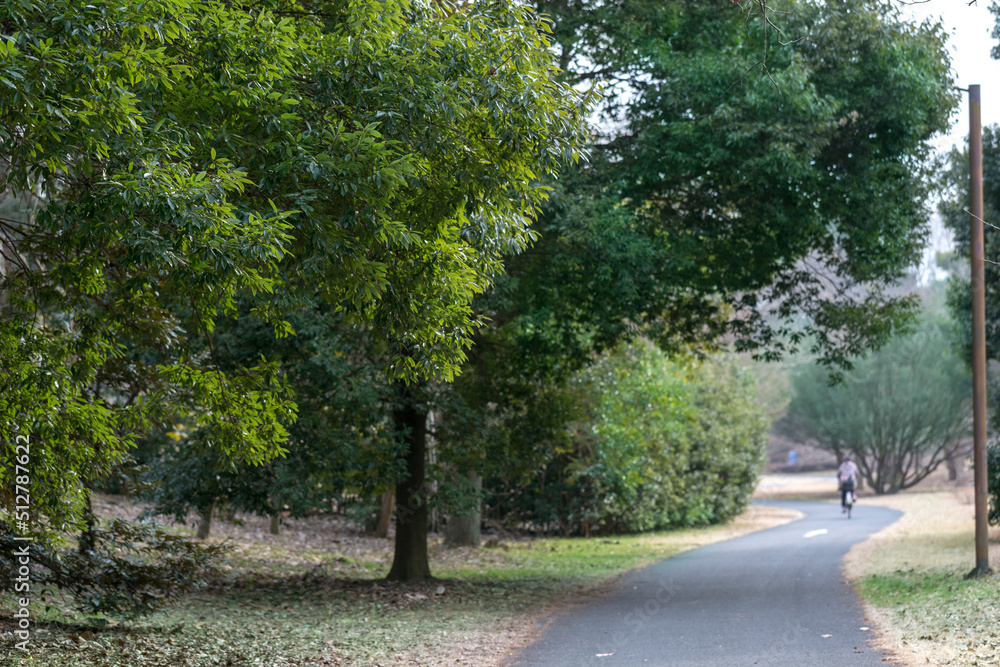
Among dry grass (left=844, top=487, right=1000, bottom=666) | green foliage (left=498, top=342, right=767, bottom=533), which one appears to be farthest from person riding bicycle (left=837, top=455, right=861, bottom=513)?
dry grass (left=844, top=487, right=1000, bottom=666)

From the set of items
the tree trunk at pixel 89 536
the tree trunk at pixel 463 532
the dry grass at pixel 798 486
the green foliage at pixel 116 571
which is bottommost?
the dry grass at pixel 798 486

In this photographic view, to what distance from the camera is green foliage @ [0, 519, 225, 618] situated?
746 cm

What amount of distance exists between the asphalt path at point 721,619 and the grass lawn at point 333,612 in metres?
0.59

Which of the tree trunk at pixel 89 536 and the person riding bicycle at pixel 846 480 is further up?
the tree trunk at pixel 89 536

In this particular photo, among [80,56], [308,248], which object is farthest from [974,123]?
[80,56]

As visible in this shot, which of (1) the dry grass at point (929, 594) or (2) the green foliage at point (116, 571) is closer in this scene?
(2) the green foliage at point (116, 571)

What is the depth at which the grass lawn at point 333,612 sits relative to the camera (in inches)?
304

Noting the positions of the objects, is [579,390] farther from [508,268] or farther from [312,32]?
[312,32]

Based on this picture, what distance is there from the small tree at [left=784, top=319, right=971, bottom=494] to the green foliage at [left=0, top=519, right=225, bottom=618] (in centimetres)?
3437

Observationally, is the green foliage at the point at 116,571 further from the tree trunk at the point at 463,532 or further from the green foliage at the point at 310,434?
the tree trunk at the point at 463,532

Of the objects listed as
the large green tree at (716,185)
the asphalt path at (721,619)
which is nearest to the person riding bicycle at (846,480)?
the asphalt path at (721,619)

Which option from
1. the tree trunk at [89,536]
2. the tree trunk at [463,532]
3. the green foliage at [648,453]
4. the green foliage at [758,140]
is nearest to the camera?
the tree trunk at [89,536]

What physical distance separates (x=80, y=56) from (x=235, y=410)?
283 cm

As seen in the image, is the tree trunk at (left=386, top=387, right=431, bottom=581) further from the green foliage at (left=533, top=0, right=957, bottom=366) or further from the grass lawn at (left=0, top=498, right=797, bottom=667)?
the green foliage at (left=533, top=0, right=957, bottom=366)
